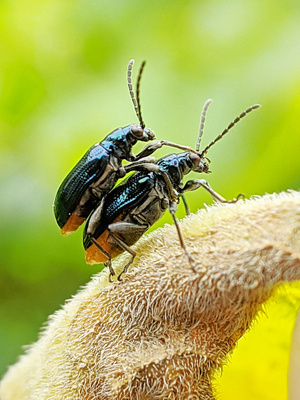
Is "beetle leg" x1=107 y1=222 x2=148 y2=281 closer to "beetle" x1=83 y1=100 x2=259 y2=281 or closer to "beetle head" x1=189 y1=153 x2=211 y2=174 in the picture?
"beetle" x1=83 y1=100 x2=259 y2=281

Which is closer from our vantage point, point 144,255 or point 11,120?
point 144,255

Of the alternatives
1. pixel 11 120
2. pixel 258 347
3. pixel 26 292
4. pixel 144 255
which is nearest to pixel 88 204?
pixel 144 255

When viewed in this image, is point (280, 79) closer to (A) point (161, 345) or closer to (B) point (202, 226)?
(B) point (202, 226)

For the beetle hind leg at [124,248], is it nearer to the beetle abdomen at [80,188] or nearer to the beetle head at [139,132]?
the beetle abdomen at [80,188]

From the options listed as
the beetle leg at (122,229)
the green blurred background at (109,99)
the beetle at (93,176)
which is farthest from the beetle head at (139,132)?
the green blurred background at (109,99)

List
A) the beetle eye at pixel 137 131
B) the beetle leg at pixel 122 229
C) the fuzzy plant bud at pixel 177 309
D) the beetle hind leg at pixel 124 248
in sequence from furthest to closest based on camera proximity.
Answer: the beetle eye at pixel 137 131, the beetle leg at pixel 122 229, the beetle hind leg at pixel 124 248, the fuzzy plant bud at pixel 177 309

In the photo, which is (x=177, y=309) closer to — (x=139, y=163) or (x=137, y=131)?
(x=139, y=163)
